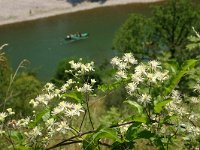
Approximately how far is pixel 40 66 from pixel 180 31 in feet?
46.7

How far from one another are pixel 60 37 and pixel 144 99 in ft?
164

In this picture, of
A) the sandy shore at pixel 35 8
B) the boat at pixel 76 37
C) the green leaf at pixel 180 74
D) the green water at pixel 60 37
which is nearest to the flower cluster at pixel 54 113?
the green leaf at pixel 180 74

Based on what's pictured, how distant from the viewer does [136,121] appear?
2576 mm

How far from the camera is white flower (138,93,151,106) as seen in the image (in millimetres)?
2537

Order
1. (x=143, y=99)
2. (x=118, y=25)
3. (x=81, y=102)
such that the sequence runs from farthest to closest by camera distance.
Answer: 1. (x=118, y=25)
2. (x=81, y=102)
3. (x=143, y=99)

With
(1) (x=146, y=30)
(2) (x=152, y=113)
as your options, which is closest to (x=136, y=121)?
(2) (x=152, y=113)

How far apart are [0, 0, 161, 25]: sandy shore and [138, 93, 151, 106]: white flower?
60.2m

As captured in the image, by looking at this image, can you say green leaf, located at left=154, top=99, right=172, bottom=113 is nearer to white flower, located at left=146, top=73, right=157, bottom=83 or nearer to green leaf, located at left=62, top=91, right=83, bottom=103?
white flower, located at left=146, top=73, right=157, bottom=83

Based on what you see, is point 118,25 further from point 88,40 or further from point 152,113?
point 152,113

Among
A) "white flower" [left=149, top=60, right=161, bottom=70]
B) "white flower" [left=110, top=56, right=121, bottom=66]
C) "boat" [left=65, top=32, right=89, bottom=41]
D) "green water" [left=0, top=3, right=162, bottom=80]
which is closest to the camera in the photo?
"white flower" [left=149, top=60, right=161, bottom=70]

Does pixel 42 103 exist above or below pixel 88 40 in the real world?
above

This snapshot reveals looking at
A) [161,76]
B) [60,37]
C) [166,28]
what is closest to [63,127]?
[161,76]

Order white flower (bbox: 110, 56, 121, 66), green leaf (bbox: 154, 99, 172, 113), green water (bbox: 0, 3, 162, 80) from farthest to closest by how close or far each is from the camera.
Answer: green water (bbox: 0, 3, 162, 80)
white flower (bbox: 110, 56, 121, 66)
green leaf (bbox: 154, 99, 172, 113)

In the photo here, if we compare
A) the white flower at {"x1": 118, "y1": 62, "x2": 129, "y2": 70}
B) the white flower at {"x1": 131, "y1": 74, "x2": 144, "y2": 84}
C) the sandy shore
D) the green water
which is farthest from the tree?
the white flower at {"x1": 131, "y1": 74, "x2": 144, "y2": 84}
